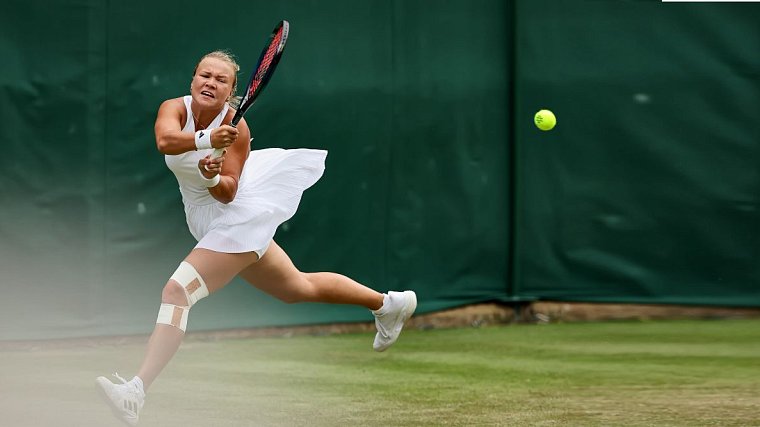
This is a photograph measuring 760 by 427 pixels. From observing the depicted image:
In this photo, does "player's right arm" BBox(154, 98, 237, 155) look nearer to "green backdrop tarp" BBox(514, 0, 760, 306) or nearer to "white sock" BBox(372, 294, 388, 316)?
"white sock" BBox(372, 294, 388, 316)

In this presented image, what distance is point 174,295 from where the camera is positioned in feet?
14.0

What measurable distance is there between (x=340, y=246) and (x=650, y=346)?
179 centimetres

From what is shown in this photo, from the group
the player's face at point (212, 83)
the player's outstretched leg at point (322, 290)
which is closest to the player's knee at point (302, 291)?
the player's outstretched leg at point (322, 290)

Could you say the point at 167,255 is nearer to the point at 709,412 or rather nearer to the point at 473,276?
the point at 473,276

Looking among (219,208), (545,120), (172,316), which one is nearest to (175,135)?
(219,208)

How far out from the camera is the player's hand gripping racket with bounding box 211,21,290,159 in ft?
14.1

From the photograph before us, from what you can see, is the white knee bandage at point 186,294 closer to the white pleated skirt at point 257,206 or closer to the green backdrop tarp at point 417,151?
the white pleated skirt at point 257,206

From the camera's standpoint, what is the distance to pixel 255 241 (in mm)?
4465

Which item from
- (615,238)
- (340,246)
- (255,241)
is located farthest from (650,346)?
(255,241)

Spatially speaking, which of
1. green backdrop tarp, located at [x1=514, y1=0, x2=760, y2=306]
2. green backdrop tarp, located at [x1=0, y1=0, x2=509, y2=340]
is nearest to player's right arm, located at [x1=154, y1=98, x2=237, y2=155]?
green backdrop tarp, located at [x1=0, y1=0, x2=509, y2=340]

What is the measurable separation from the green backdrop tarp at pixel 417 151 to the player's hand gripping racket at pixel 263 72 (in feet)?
7.07

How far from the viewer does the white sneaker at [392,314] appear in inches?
203

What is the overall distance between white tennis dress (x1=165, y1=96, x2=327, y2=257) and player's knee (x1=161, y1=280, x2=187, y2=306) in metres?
0.22

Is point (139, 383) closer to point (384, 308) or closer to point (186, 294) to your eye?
point (186, 294)
